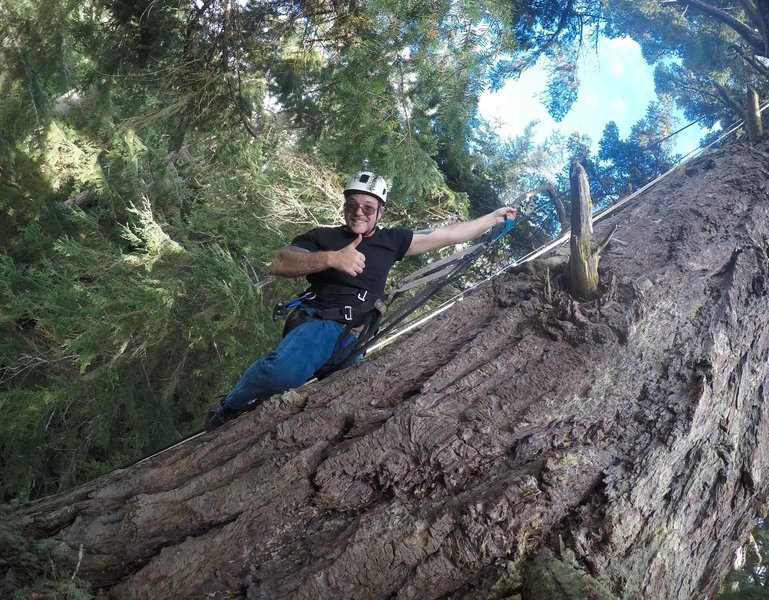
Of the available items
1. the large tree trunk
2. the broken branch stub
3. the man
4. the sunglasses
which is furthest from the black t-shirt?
the broken branch stub

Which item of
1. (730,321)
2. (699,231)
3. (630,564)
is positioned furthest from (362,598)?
(699,231)

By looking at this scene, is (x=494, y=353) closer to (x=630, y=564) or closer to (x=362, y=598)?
(x=630, y=564)

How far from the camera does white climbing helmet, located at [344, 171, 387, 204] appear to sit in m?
3.40

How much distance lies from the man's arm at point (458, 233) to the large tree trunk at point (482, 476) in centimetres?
90

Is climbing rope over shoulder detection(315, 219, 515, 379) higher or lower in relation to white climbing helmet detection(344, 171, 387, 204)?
lower

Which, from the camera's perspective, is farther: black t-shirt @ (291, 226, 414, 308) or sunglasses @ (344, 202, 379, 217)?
sunglasses @ (344, 202, 379, 217)

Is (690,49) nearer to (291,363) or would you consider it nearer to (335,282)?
(335,282)

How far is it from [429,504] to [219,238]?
775 centimetres

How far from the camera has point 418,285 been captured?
11.5 feet

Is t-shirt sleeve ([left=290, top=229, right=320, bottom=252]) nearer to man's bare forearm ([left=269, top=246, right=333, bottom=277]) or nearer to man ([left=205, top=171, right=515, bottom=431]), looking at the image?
man ([left=205, top=171, right=515, bottom=431])

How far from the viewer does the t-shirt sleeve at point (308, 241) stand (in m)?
3.34

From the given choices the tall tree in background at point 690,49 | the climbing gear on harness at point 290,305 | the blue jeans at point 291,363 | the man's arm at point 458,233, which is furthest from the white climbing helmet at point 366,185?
the tall tree in background at point 690,49

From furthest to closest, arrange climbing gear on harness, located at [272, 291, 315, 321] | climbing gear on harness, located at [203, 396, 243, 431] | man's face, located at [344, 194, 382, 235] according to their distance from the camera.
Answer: man's face, located at [344, 194, 382, 235] → climbing gear on harness, located at [272, 291, 315, 321] → climbing gear on harness, located at [203, 396, 243, 431]

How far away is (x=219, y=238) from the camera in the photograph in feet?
29.6
